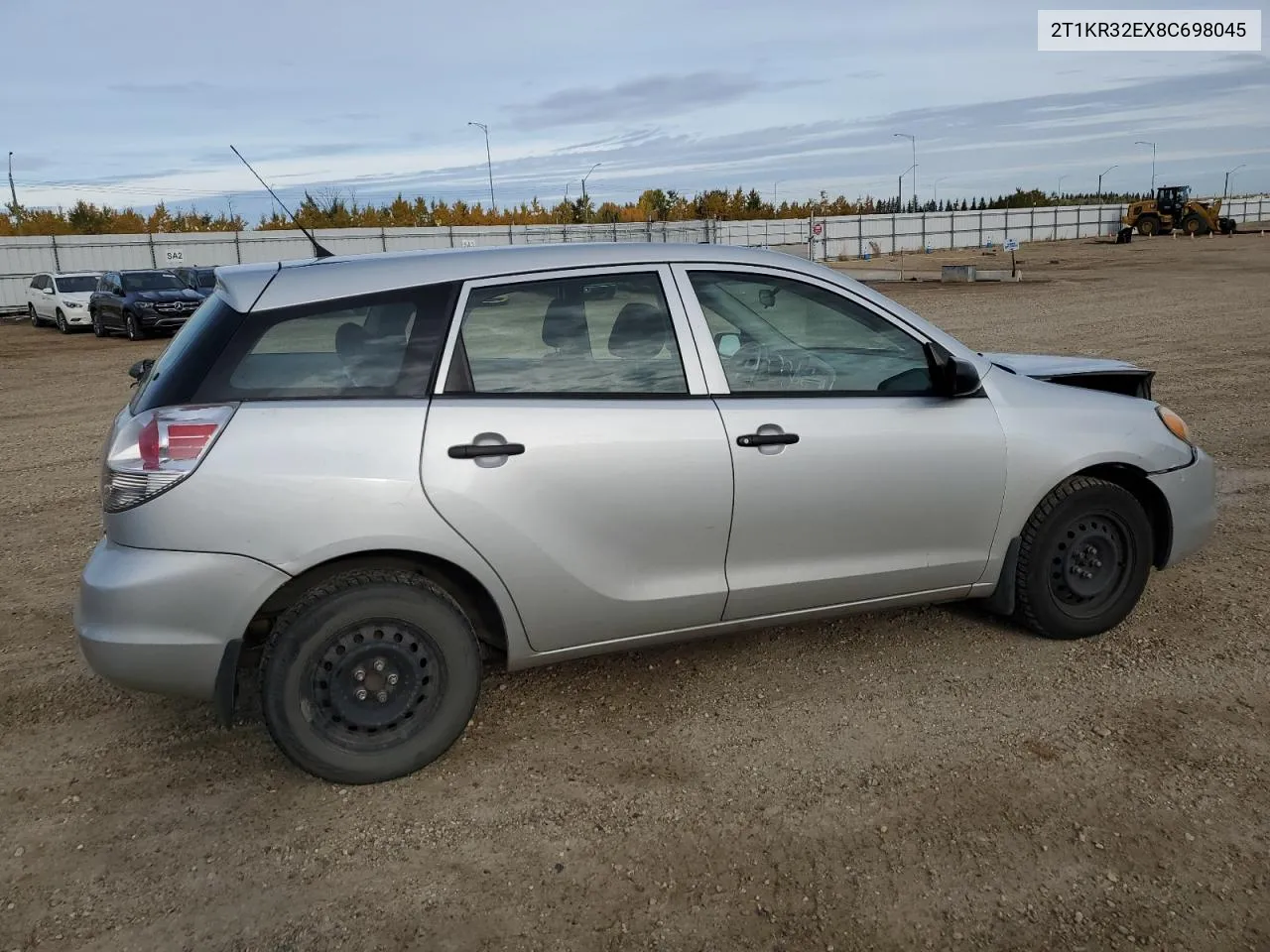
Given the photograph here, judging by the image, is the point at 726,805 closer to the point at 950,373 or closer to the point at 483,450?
the point at 483,450

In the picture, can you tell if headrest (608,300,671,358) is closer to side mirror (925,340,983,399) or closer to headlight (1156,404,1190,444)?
side mirror (925,340,983,399)

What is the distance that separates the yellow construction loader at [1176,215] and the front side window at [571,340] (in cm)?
5535

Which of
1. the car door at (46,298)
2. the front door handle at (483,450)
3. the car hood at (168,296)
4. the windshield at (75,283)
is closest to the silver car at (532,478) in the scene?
the front door handle at (483,450)

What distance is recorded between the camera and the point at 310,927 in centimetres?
283

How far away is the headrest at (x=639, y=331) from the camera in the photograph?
3.78 meters

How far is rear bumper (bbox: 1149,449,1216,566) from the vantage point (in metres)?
4.52

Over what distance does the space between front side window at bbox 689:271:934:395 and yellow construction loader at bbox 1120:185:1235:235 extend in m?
54.7

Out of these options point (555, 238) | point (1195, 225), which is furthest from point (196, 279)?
point (1195, 225)

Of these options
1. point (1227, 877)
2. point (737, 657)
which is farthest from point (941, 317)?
point (1227, 877)

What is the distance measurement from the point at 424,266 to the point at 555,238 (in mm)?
38226

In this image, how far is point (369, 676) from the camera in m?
3.45

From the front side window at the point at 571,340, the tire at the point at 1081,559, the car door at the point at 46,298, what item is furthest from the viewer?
the car door at the point at 46,298

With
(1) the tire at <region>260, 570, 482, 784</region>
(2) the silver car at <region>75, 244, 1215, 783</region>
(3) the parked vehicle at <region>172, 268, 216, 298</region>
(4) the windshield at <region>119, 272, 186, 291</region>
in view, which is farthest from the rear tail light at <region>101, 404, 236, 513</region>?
(4) the windshield at <region>119, 272, 186, 291</region>

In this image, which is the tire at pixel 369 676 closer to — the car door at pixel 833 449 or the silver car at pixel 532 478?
the silver car at pixel 532 478
